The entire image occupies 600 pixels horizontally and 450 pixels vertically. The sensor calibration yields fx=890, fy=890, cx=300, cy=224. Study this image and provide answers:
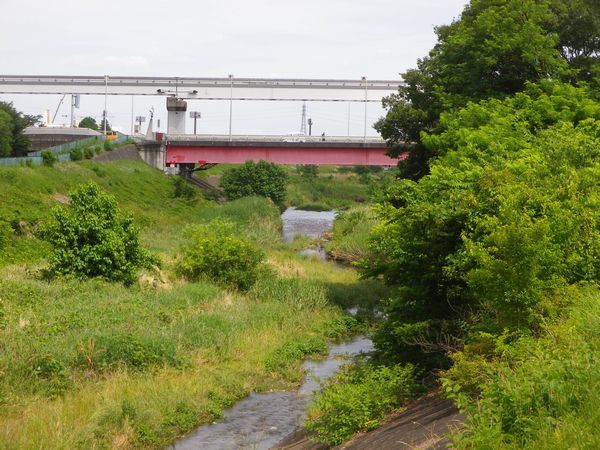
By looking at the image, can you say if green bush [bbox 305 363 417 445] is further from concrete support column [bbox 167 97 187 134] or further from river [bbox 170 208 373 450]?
concrete support column [bbox 167 97 187 134]

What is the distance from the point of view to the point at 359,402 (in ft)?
52.6

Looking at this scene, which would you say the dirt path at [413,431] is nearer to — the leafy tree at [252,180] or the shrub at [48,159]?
the shrub at [48,159]

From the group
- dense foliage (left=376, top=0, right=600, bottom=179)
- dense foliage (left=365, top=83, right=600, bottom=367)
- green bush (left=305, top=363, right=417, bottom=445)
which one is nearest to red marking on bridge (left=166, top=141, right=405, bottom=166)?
dense foliage (left=376, top=0, right=600, bottom=179)

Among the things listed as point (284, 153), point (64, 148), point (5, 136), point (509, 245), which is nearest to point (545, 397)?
point (509, 245)

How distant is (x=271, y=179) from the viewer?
74.8 meters

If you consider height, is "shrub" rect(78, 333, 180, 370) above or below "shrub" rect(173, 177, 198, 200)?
below

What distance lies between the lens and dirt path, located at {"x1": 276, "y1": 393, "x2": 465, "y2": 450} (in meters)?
12.5

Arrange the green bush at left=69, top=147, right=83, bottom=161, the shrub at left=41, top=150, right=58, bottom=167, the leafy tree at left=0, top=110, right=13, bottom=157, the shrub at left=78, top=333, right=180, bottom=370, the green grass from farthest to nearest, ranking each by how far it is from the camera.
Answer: the leafy tree at left=0, top=110, right=13, bottom=157 < the green bush at left=69, top=147, right=83, bottom=161 < the shrub at left=41, top=150, right=58, bottom=167 < the green grass < the shrub at left=78, top=333, right=180, bottom=370

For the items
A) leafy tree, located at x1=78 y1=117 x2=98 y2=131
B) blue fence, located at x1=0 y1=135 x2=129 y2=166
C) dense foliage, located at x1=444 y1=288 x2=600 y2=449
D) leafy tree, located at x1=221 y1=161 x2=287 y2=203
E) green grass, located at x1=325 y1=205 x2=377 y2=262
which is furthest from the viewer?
leafy tree, located at x1=78 y1=117 x2=98 y2=131

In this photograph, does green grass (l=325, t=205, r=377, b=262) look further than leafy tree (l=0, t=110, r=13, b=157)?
No

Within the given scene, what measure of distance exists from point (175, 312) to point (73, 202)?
664 cm

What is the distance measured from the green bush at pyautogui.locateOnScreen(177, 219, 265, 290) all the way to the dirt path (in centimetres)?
1489

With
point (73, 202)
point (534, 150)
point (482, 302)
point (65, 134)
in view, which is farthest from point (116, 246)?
point (65, 134)

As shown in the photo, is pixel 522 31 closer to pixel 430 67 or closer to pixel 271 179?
pixel 430 67
